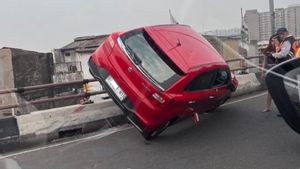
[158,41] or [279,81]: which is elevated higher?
[158,41]

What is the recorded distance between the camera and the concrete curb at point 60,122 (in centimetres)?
694

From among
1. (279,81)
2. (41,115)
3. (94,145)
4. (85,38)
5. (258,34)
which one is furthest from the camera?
(85,38)

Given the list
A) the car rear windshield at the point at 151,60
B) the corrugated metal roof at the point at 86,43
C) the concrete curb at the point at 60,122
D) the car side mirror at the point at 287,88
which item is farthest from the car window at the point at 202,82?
the corrugated metal roof at the point at 86,43

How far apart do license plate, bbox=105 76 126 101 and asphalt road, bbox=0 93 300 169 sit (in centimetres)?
73

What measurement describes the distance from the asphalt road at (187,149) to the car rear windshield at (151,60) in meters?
0.99

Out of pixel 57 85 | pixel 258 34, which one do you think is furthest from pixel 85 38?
pixel 57 85

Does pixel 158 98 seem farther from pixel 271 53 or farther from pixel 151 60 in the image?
pixel 271 53

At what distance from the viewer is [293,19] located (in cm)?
1324

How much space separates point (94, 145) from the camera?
22.0 ft

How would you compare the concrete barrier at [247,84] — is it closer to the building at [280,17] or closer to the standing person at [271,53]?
the standing person at [271,53]

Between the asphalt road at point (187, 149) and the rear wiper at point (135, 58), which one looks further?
the rear wiper at point (135, 58)

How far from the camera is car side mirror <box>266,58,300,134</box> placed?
525 centimetres

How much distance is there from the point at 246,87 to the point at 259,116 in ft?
10.6

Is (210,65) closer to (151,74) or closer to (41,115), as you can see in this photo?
(151,74)
